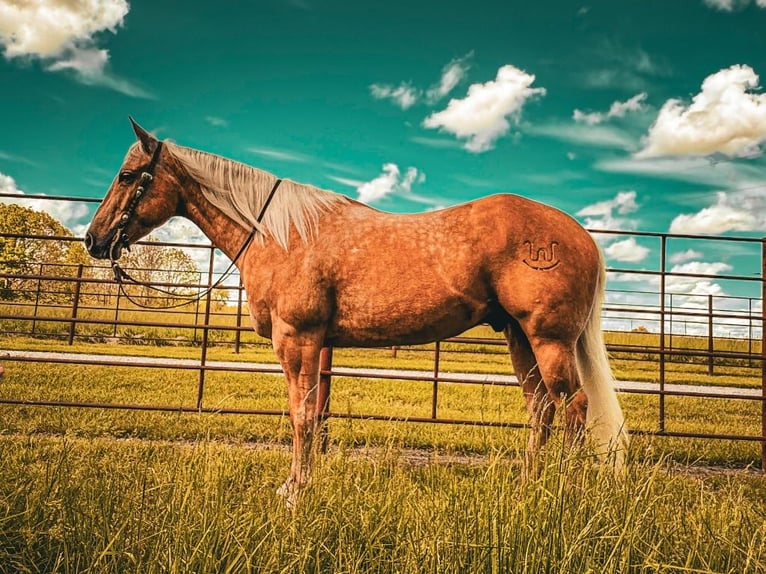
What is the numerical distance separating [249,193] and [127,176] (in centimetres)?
78

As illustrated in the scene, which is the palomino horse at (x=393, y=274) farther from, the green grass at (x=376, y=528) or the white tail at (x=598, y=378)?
the green grass at (x=376, y=528)

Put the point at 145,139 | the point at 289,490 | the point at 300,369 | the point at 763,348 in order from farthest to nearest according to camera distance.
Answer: the point at 763,348 < the point at 145,139 < the point at 300,369 < the point at 289,490

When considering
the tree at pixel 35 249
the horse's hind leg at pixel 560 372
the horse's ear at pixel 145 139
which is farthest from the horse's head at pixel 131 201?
the tree at pixel 35 249

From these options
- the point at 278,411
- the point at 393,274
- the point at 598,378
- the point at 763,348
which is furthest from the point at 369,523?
the point at 763,348

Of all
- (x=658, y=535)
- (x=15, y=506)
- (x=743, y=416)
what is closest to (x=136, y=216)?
(x=15, y=506)

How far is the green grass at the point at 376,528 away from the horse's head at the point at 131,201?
155 centimetres

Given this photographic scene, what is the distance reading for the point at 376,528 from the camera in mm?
1880

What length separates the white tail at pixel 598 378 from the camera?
124 inches

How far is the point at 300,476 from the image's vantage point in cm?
292

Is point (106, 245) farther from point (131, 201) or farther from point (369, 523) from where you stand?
point (369, 523)

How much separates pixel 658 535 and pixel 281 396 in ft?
19.9

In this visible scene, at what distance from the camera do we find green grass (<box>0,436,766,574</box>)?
164 cm

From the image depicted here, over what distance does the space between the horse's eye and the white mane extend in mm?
293

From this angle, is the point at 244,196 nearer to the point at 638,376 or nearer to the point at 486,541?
the point at 486,541
